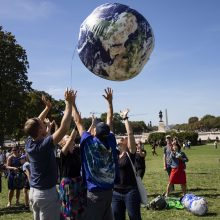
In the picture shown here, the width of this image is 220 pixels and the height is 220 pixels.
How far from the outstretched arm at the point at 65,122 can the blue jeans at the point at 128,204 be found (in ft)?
6.56

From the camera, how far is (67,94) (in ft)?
16.8

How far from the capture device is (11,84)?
41.1 m

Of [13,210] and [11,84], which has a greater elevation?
[11,84]

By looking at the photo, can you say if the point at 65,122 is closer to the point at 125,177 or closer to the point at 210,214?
the point at 125,177

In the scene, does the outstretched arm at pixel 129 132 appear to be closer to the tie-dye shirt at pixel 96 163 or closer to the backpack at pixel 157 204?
the tie-dye shirt at pixel 96 163

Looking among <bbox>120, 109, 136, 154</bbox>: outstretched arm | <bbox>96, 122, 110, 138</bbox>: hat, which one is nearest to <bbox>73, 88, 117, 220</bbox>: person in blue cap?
<bbox>96, 122, 110, 138</bbox>: hat

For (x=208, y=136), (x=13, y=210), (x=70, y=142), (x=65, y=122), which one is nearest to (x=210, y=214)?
(x=70, y=142)

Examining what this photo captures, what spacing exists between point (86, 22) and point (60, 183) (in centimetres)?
261

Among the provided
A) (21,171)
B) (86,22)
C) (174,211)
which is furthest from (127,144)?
(21,171)

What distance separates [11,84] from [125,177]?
119ft

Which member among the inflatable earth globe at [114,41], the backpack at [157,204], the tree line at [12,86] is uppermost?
the tree line at [12,86]

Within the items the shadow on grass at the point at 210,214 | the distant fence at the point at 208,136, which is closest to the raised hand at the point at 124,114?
the shadow on grass at the point at 210,214

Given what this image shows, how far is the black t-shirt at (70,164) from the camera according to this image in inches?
259

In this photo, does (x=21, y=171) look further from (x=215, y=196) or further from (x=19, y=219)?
(x=215, y=196)
